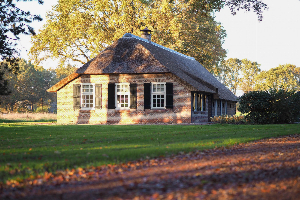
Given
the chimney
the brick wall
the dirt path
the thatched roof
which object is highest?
the chimney

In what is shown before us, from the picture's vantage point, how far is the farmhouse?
25.5 metres

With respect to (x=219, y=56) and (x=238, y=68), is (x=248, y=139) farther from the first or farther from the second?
(x=238, y=68)

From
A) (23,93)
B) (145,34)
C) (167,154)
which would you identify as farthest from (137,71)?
(23,93)

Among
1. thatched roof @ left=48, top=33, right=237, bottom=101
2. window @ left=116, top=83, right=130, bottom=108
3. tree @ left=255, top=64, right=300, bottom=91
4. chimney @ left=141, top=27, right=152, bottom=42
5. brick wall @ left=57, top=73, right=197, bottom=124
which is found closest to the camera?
brick wall @ left=57, top=73, right=197, bottom=124

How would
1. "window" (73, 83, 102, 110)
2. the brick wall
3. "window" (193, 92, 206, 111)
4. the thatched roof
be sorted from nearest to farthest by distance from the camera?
the brick wall
the thatched roof
"window" (193, 92, 206, 111)
"window" (73, 83, 102, 110)

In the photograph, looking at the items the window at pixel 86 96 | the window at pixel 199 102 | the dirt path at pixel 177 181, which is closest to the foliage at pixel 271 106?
the window at pixel 199 102

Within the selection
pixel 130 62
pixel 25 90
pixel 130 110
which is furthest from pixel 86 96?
pixel 25 90

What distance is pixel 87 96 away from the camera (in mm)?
27234

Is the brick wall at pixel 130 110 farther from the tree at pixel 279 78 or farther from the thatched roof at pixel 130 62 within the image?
the tree at pixel 279 78

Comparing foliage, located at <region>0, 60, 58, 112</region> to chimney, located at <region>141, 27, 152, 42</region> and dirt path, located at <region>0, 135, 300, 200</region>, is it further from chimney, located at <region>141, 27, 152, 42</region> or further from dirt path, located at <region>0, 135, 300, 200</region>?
dirt path, located at <region>0, 135, 300, 200</region>

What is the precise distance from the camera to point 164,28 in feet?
119

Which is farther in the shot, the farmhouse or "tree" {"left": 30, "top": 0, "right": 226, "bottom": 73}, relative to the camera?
"tree" {"left": 30, "top": 0, "right": 226, "bottom": 73}

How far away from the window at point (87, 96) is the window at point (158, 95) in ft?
13.5

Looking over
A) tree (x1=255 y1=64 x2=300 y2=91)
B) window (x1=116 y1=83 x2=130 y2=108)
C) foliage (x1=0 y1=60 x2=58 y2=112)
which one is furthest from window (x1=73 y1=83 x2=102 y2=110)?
tree (x1=255 y1=64 x2=300 y2=91)
